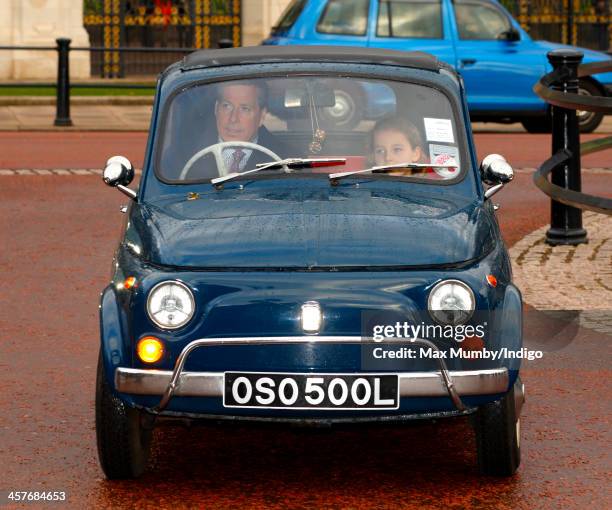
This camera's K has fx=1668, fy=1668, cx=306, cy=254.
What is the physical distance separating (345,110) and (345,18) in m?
13.5

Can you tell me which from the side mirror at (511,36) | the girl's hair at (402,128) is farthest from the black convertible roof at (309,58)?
the side mirror at (511,36)

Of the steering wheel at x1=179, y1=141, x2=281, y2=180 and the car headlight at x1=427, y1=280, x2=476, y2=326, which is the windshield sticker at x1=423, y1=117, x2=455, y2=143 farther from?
the car headlight at x1=427, y1=280, x2=476, y2=326

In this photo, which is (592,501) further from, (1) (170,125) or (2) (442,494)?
(1) (170,125)

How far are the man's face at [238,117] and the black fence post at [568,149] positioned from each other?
488 cm

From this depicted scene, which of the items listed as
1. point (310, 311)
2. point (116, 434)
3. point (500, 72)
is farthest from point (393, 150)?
point (500, 72)

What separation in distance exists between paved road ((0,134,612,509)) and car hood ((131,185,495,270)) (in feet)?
1.96

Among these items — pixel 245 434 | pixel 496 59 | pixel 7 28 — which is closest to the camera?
pixel 245 434

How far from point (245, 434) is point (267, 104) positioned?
1.32 meters

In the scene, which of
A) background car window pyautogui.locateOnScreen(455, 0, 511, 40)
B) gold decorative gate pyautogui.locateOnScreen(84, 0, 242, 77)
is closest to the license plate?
background car window pyautogui.locateOnScreen(455, 0, 511, 40)

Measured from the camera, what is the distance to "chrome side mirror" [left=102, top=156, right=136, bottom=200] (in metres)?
6.48

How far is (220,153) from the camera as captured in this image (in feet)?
21.6

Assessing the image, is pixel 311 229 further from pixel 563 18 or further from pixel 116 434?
pixel 563 18

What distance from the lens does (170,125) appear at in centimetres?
667

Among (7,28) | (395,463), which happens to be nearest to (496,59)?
(7,28)
